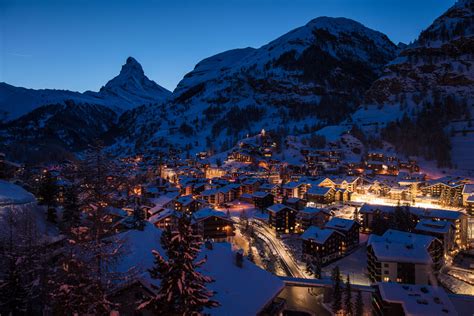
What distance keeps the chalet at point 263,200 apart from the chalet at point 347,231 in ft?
62.6

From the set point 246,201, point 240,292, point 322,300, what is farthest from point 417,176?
point 240,292

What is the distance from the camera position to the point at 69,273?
9.12 metres

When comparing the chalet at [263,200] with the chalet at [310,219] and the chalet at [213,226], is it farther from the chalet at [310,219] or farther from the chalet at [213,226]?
the chalet at [213,226]

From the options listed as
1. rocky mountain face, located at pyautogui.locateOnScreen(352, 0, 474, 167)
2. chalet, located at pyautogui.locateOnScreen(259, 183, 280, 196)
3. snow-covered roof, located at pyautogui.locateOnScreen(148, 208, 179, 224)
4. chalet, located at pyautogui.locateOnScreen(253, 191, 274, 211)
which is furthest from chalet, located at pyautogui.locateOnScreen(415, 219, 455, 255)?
rocky mountain face, located at pyautogui.locateOnScreen(352, 0, 474, 167)

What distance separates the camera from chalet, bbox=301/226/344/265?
113ft

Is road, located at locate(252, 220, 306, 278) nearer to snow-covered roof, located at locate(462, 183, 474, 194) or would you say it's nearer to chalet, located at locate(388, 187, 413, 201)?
chalet, located at locate(388, 187, 413, 201)

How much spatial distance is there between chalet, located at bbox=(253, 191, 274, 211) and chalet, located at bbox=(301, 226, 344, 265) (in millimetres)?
20842

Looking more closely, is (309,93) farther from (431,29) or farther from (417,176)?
(417,176)

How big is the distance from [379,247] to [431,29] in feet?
498

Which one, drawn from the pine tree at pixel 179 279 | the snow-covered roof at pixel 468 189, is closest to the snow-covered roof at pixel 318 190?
the snow-covered roof at pixel 468 189

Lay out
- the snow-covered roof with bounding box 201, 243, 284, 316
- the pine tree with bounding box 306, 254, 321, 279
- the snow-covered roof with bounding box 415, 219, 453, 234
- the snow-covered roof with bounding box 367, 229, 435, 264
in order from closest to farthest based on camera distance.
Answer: the snow-covered roof with bounding box 201, 243, 284, 316, the snow-covered roof with bounding box 367, 229, 435, 264, the pine tree with bounding box 306, 254, 321, 279, the snow-covered roof with bounding box 415, 219, 453, 234

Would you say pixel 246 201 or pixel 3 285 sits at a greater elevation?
pixel 3 285

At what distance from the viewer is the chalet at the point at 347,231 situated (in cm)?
3769

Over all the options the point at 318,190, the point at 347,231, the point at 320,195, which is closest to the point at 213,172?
the point at 318,190
